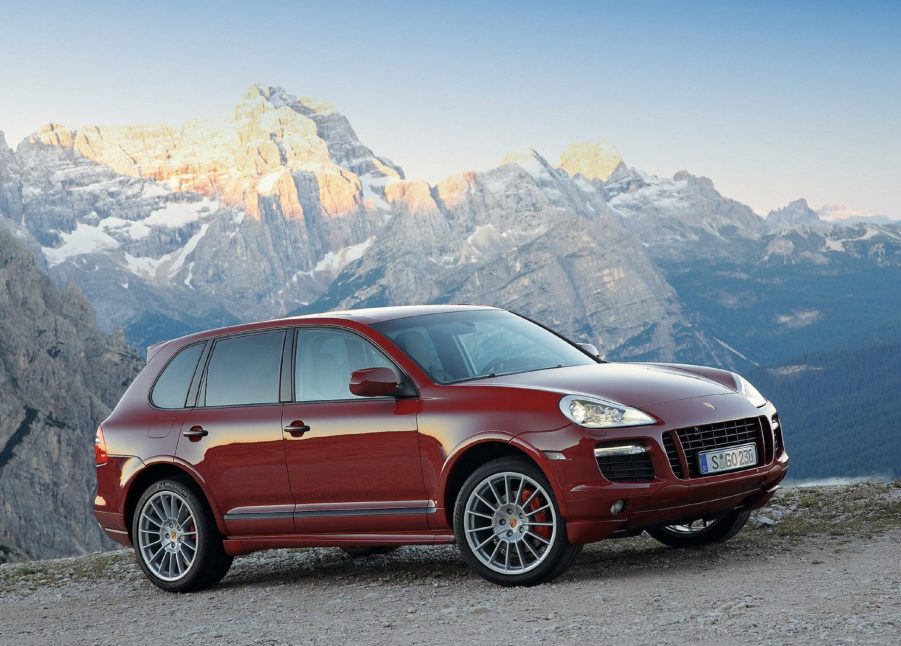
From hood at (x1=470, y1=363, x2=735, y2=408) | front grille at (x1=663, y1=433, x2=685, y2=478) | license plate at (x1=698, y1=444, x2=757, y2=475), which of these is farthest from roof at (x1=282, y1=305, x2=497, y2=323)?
license plate at (x1=698, y1=444, x2=757, y2=475)

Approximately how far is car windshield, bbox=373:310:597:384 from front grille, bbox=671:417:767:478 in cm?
133

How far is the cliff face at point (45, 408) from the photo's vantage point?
151375 mm

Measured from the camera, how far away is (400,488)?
767 centimetres

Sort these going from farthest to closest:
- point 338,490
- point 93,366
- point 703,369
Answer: point 93,366 < point 703,369 < point 338,490

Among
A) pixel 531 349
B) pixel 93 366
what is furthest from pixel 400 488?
pixel 93 366

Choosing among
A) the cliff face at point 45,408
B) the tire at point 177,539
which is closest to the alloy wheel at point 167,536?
the tire at point 177,539

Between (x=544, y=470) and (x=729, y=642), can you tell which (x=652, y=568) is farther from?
(x=729, y=642)

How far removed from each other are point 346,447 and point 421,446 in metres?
0.66

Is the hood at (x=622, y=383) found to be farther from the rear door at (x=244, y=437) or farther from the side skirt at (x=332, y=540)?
the rear door at (x=244, y=437)

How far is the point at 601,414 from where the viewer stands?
7.00 metres

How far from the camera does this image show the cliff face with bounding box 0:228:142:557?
15138 cm

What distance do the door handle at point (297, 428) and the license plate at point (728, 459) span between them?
111 inches

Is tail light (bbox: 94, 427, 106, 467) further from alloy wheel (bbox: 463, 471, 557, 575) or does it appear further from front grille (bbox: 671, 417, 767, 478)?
front grille (bbox: 671, 417, 767, 478)

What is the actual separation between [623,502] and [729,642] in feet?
5.87
